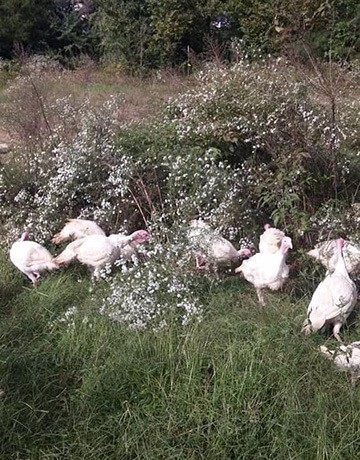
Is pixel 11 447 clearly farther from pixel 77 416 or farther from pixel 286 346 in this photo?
pixel 286 346

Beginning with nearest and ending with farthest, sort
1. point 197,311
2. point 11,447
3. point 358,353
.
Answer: point 11,447
point 358,353
point 197,311

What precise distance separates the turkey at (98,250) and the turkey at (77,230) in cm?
26

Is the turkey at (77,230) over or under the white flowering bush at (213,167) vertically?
under

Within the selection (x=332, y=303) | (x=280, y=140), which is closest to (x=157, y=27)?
(x=280, y=140)

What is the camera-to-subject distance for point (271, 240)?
4.91m

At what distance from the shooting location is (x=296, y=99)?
5508mm

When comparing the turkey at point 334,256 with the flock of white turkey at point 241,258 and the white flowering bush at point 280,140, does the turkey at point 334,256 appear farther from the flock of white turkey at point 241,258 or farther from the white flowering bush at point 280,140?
the white flowering bush at point 280,140

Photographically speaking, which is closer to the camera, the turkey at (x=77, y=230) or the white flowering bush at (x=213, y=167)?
the white flowering bush at (x=213, y=167)

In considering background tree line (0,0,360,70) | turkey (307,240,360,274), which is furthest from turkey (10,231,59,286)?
background tree line (0,0,360,70)

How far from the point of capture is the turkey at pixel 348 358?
3580 millimetres

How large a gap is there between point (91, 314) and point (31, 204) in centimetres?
186

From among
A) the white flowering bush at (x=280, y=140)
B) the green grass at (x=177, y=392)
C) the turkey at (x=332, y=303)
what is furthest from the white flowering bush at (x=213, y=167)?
the green grass at (x=177, y=392)

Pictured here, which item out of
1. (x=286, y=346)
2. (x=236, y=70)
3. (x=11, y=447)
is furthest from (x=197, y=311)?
(x=236, y=70)

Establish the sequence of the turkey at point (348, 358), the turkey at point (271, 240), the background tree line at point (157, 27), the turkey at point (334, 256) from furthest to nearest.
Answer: the background tree line at point (157, 27) → the turkey at point (271, 240) → the turkey at point (334, 256) → the turkey at point (348, 358)
